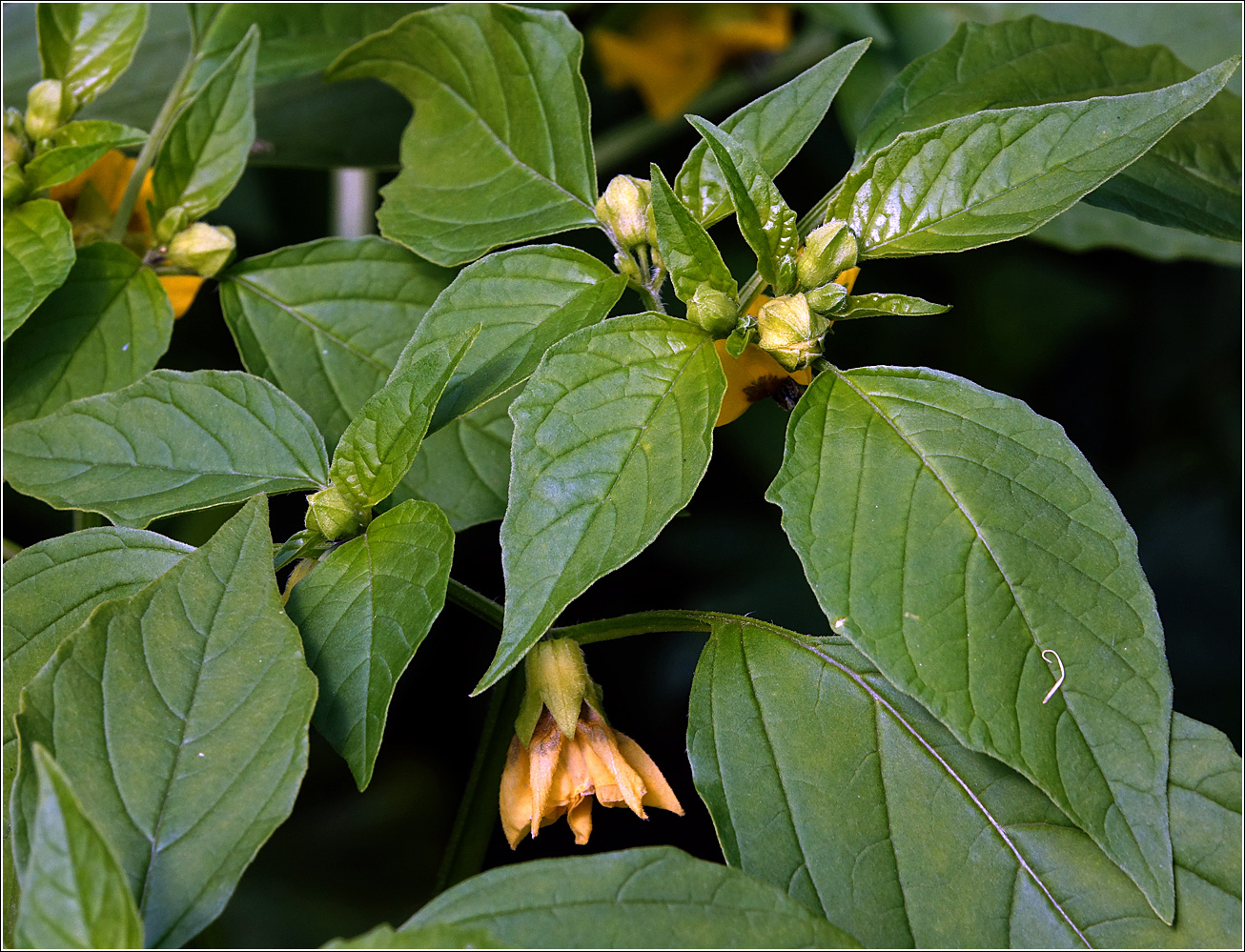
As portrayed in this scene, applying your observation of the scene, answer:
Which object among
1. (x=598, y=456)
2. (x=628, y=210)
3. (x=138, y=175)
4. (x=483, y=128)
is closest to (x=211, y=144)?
(x=138, y=175)

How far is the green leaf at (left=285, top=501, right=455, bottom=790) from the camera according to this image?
46cm

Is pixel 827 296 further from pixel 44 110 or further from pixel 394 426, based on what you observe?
pixel 44 110

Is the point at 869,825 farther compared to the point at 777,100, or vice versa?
the point at 777,100

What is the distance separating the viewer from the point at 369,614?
0.49 metres

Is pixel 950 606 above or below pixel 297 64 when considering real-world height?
below

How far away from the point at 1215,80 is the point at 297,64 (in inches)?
25.1

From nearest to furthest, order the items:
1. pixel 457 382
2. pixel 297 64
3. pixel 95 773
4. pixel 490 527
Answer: pixel 95 773 < pixel 457 382 < pixel 297 64 < pixel 490 527

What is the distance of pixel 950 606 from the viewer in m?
0.46

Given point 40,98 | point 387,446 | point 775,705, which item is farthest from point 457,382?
point 40,98

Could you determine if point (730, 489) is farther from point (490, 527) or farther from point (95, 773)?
point (95, 773)

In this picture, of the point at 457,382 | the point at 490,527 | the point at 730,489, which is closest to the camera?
the point at 457,382

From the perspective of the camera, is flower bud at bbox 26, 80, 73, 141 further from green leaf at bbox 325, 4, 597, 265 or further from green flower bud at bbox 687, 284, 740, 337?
green flower bud at bbox 687, 284, 740, 337

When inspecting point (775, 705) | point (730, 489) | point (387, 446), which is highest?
point (387, 446)

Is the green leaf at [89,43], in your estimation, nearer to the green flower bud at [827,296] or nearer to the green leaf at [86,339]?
the green leaf at [86,339]
